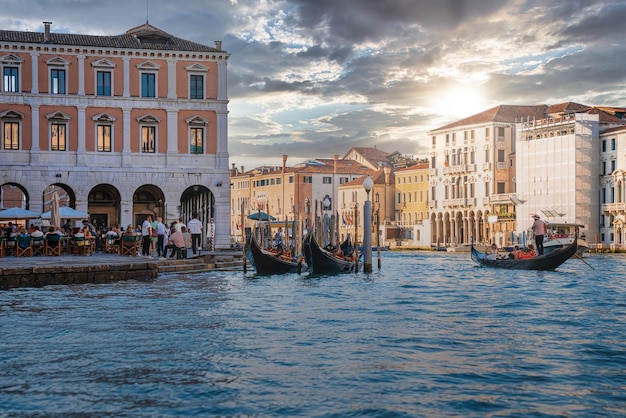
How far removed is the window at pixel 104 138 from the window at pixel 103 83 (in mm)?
1072

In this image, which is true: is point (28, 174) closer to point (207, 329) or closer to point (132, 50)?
point (132, 50)

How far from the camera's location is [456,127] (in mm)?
66438

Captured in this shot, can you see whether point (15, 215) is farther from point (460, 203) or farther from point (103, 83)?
point (460, 203)

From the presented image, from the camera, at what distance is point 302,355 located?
848 cm

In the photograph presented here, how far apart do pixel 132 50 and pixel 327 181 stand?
50.0 m

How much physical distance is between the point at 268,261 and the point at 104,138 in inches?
406

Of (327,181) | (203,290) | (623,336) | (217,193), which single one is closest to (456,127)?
(327,181)

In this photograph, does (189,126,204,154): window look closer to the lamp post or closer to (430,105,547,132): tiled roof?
the lamp post

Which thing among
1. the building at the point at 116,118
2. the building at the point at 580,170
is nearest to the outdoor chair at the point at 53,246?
the building at the point at 116,118

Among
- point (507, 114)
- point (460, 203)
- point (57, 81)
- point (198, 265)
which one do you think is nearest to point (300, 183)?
point (460, 203)

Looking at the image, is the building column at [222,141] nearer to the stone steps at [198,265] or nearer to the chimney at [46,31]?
the chimney at [46,31]

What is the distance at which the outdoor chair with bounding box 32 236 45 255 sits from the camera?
19.7 metres

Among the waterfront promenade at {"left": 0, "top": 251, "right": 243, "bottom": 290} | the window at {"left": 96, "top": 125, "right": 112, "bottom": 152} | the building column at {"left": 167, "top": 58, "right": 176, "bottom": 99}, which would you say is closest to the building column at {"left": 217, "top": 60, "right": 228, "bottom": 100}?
the building column at {"left": 167, "top": 58, "right": 176, "bottom": 99}

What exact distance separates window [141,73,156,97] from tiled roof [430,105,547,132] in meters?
37.7
